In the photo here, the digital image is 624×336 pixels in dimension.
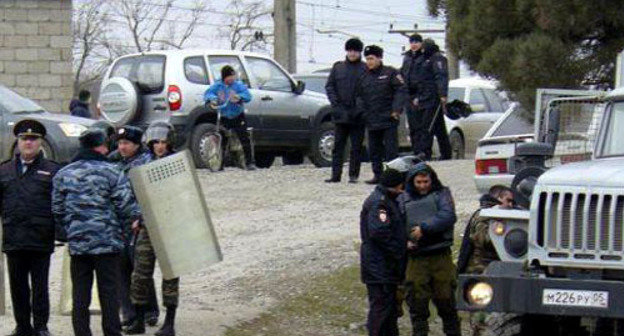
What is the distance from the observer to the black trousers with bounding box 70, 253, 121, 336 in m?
11.2

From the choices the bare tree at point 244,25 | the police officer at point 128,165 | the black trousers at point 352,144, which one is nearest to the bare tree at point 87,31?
the bare tree at point 244,25

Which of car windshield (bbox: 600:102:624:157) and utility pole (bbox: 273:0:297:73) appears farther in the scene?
utility pole (bbox: 273:0:297:73)

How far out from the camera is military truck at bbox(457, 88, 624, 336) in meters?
9.25

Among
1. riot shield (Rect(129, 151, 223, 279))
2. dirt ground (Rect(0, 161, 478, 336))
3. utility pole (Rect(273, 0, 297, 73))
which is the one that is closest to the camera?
riot shield (Rect(129, 151, 223, 279))

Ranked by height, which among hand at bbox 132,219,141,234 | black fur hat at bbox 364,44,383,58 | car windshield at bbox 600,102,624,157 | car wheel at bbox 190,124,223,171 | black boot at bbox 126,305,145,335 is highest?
black fur hat at bbox 364,44,383,58

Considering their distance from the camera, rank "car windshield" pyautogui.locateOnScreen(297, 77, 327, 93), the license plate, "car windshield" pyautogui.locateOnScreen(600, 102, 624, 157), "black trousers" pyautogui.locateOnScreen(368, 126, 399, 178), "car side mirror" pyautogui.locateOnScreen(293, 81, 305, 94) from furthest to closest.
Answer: "car windshield" pyautogui.locateOnScreen(297, 77, 327, 93), "car side mirror" pyautogui.locateOnScreen(293, 81, 305, 94), "black trousers" pyautogui.locateOnScreen(368, 126, 399, 178), "car windshield" pyautogui.locateOnScreen(600, 102, 624, 157), the license plate

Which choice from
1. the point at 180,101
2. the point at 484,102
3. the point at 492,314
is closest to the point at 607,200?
the point at 492,314

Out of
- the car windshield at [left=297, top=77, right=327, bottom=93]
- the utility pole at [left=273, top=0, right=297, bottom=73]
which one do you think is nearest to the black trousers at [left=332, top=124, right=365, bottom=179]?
the car windshield at [left=297, top=77, right=327, bottom=93]

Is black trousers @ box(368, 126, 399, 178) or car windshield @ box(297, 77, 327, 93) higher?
car windshield @ box(297, 77, 327, 93)

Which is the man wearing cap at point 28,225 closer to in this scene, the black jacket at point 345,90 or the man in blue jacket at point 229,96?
the black jacket at point 345,90

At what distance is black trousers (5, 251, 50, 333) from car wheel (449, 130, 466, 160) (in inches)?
655

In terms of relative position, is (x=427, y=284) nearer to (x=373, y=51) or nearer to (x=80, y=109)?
(x=373, y=51)

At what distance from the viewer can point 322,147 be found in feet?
77.8

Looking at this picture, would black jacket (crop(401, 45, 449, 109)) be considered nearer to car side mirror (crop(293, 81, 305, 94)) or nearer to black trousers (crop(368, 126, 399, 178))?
black trousers (crop(368, 126, 399, 178))
